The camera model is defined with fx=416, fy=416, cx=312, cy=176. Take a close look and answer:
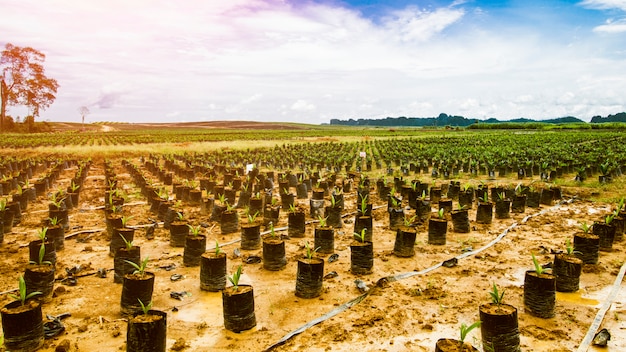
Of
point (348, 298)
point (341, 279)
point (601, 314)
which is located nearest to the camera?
point (601, 314)

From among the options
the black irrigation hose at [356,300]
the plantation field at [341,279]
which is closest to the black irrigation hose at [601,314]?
the plantation field at [341,279]

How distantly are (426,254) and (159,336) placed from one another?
13.2 feet

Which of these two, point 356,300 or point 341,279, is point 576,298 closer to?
point 356,300

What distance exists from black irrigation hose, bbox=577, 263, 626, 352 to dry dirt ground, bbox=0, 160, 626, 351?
6 cm

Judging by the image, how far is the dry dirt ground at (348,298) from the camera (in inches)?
149

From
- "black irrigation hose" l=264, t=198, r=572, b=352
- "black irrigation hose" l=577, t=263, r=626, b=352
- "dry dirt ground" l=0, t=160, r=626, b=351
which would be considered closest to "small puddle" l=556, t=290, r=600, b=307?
"dry dirt ground" l=0, t=160, r=626, b=351

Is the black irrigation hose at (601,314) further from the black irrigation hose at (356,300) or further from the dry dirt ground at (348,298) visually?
the black irrigation hose at (356,300)

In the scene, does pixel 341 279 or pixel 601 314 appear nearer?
pixel 601 314

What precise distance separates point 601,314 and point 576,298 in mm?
552

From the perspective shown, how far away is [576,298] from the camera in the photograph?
4617 millimetres

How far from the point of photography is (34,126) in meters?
50.0

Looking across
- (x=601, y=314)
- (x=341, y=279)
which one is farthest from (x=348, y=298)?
(x=601, y=314)

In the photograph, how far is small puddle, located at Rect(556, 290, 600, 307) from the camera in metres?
4.50

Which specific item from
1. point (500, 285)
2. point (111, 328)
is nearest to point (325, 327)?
point (111, 328)
